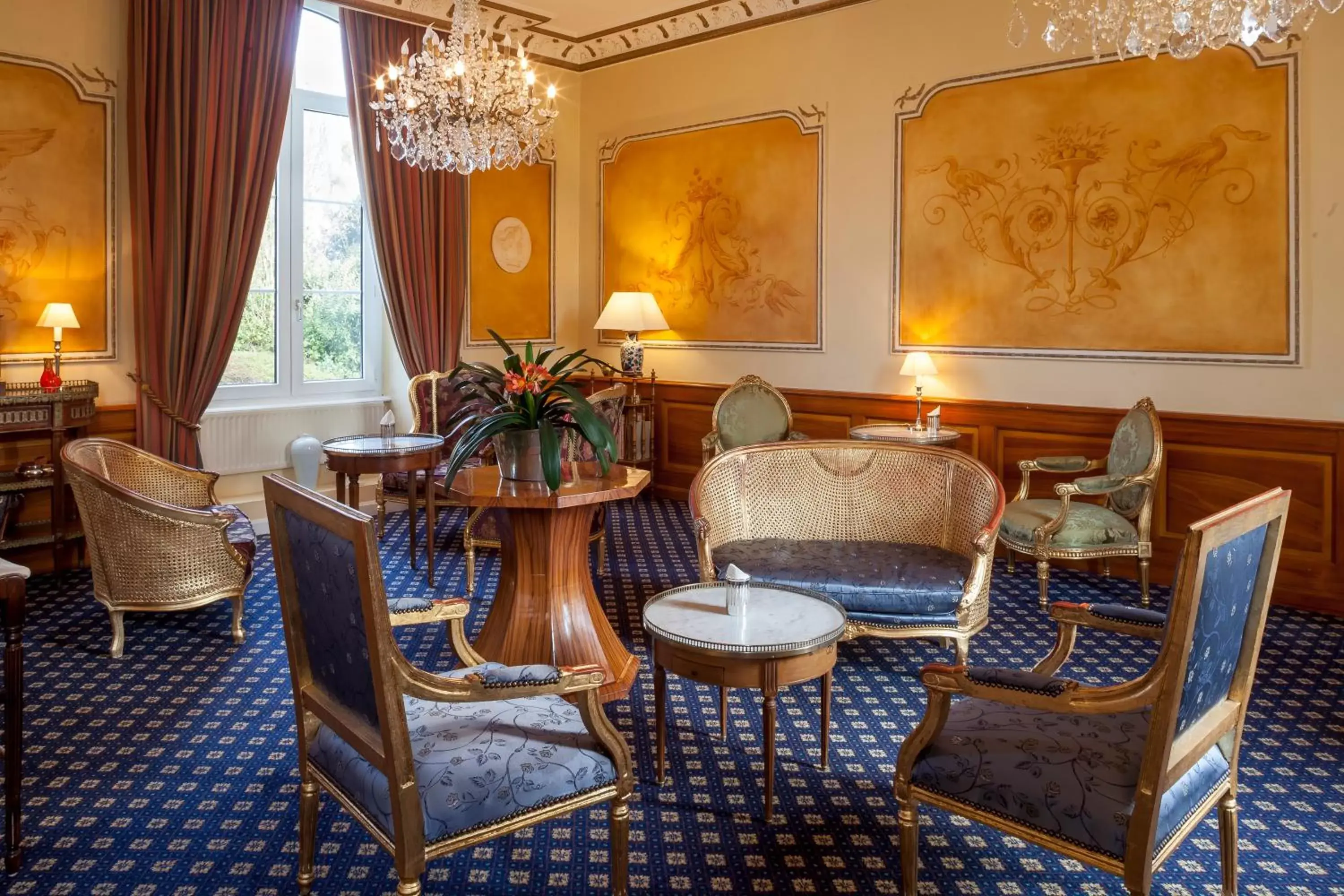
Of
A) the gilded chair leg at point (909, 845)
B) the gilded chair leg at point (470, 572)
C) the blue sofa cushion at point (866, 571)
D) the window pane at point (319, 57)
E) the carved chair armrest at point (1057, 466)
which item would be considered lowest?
the gilded chair leg at point (909, 845)

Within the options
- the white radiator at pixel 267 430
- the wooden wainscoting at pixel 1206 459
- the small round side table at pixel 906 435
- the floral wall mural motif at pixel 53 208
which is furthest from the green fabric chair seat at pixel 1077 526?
the floral wall mural motif at pixel 53 208

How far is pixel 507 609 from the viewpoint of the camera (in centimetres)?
311

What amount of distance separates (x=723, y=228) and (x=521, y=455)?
11.1 feet

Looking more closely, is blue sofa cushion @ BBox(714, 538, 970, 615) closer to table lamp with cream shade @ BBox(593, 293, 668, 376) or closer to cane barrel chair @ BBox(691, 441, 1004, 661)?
cane barrel chair @ BBox(691, 441, 1004, 661)

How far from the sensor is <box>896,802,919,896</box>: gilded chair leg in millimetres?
1909

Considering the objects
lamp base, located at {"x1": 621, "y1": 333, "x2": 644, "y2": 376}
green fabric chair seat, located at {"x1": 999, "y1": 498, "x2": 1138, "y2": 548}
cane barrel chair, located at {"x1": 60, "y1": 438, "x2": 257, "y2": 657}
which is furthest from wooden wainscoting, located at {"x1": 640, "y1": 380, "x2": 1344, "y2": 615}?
cane barrel chair, located at {"x1": 60, "y1": 438, "x2": 257, "y2": 657}

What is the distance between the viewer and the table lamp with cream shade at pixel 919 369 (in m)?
4.91

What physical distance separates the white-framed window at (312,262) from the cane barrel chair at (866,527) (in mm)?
3201

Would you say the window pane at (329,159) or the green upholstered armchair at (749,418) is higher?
the window pane at (329,159)

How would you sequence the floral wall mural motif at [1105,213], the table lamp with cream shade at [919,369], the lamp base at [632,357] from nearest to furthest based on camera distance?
the floral wall mural motif at [1105,213] → the table lamp with cream shade at [919,369] → the lamp base at [632,357]

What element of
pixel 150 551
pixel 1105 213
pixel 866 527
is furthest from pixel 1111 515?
pixel 150 551

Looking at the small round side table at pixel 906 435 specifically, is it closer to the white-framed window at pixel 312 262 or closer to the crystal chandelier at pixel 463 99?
the crystal chandelier at pixel 463 99

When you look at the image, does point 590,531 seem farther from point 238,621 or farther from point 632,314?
point 632,314

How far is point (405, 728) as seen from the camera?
1673mm
